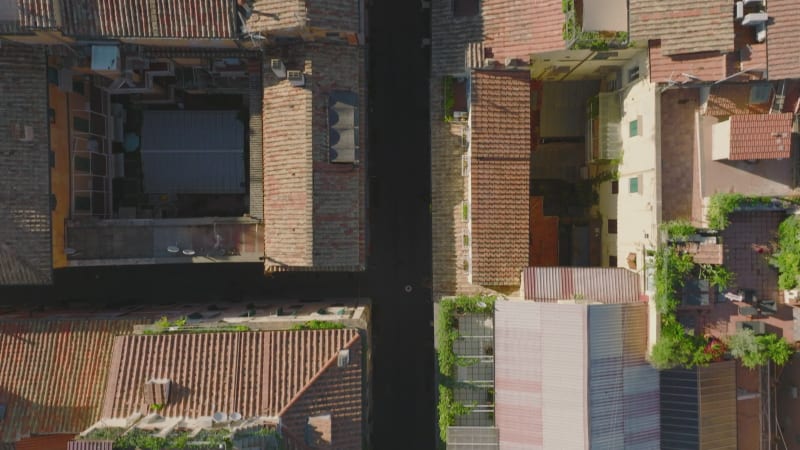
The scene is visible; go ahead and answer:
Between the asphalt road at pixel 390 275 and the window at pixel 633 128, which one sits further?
the asphalt road at pixel 390 275

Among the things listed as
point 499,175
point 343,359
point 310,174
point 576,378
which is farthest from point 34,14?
point 576,378

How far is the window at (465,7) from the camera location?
24.3 metres

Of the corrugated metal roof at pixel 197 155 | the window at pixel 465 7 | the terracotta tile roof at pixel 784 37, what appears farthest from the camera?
the corrugated metal roof at pixel 197 155

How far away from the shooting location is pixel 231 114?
27328 mm

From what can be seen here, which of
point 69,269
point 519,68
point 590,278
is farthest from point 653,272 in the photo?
point 69,269

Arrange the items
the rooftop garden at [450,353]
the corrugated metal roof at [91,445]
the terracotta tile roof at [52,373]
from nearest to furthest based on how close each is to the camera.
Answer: the corrugated metal roof at [91,445], the terracotta tile roof at [52,373], the rooftop garden at [450,353]

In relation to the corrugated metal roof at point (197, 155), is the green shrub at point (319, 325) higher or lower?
lower

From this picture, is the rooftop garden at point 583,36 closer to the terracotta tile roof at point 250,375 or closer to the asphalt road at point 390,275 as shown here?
the asphalt road at point 390,275

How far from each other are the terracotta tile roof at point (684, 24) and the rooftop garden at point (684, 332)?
21.8 ft

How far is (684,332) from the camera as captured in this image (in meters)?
21.1

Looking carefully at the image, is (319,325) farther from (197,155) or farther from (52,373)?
(52,373)

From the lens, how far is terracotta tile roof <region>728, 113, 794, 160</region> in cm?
2053

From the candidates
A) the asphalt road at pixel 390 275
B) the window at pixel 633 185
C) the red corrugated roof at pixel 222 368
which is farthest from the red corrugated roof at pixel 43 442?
the window at pixel 633 185

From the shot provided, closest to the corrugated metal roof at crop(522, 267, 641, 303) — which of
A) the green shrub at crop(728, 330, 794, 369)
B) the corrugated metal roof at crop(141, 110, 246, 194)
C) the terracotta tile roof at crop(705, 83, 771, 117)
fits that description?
the green shrub at crop(728, 330, 794, 369)
